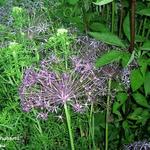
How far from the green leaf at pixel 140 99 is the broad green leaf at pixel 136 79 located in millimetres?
162

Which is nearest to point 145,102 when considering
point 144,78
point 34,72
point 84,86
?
point 144,78

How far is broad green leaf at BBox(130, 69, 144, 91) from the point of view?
122 centimetres

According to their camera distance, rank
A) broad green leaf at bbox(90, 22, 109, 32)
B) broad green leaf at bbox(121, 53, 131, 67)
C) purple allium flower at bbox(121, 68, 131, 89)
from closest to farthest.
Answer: broad green leaf at bbox(121, 53, 131, 67) → purple allium flower at bbox(121, 68, 131, 89) → broad green leaf at bbox(90, 22, 109, 32)

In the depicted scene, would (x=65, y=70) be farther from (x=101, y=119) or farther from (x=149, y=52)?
(x=101, y=119)

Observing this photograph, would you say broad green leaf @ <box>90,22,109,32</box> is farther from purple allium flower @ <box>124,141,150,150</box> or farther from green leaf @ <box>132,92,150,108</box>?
purple allium flower @ <box>124,141,150,150</box>

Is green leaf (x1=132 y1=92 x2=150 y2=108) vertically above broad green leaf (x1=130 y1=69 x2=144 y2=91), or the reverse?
broad green leaf (x1=130 y1=69 x2=144 y2=91)

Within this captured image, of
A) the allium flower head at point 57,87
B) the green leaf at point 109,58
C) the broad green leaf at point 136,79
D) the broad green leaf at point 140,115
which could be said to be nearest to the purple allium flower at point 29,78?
the allium flower head at point 57,87

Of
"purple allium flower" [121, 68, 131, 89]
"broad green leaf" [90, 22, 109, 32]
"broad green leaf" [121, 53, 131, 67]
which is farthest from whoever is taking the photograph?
"broad green leaf" [90, 22, 109, 32]

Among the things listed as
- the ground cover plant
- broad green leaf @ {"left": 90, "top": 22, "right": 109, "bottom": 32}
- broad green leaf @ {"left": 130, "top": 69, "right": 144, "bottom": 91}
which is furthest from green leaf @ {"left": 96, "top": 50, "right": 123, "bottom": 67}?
broad green leaf @ {"left": 90, "top": 22, "right": 109, "bottom": 32}

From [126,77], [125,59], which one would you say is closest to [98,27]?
[126,77]

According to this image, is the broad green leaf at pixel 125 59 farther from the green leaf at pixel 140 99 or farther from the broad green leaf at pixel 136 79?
the green leaf at pixel 140 99

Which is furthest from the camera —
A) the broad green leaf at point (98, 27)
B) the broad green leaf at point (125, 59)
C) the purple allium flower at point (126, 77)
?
the broad green leaf at point (98, 27)

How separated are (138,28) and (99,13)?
18 cm

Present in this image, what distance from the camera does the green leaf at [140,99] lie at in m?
1.39
